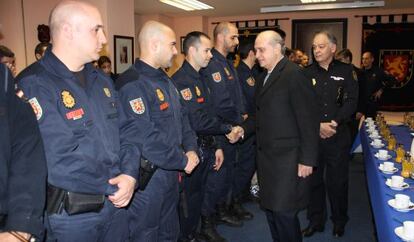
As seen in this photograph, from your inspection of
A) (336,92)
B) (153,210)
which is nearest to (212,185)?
(153,210)

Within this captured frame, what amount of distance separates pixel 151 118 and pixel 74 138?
60 centimetres

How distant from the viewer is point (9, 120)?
4.34ft

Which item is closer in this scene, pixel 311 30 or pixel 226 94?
pixel 226 94

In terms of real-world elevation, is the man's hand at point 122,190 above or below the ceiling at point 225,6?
below

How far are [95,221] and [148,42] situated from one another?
111 centimetres

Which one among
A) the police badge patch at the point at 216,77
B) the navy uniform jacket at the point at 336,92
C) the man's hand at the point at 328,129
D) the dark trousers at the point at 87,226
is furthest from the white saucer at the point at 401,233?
the police badge patch at the point at 216,77

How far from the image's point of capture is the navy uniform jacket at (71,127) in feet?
5.08

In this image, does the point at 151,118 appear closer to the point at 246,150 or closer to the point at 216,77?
the point at 216,77

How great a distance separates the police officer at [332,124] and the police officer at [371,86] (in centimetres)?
270

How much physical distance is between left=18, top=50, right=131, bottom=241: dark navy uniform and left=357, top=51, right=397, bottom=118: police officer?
4794 mm

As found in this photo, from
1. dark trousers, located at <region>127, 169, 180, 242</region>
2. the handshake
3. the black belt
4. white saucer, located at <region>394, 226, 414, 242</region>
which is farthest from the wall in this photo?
white saucer, located at <region>394, 226, 414, 242</region>

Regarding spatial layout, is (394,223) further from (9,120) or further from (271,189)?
(9,120)

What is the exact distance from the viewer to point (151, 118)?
212 centimetres

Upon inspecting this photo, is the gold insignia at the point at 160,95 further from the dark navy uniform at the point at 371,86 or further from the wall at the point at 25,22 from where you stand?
the dark navy uniform at the point at 371,86
